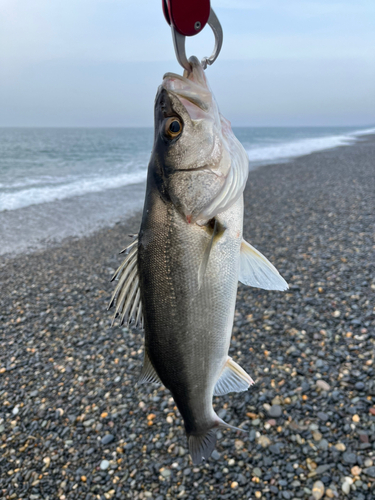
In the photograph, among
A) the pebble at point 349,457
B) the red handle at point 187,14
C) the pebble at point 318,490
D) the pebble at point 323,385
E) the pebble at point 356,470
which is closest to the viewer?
the red handle at point 187,14

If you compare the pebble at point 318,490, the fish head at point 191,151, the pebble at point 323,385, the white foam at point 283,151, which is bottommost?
the pebble at point 318,490

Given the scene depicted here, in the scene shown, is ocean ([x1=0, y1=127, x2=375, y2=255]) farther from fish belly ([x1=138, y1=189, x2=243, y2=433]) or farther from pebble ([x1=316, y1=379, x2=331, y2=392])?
fish belly ([x1=138, y1=189, x2=243, y2=433])

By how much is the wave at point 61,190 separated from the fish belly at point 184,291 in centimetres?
1632

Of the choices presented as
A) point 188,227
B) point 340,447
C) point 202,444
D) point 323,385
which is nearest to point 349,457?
point 340,447

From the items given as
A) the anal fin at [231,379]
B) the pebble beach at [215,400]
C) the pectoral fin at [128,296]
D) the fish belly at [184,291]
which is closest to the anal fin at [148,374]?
the fish belly at [184,291]

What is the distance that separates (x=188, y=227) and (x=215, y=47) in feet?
2.53

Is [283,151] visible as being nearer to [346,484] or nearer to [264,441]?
Answer: [264,441]

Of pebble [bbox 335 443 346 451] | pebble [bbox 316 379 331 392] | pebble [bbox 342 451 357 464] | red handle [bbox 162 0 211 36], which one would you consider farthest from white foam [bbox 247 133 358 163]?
red handle [bbox 162 0 211 36]

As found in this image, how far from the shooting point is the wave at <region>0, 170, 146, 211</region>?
17.2 meters

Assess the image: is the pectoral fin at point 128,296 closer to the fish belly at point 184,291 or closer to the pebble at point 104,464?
the fish belly at point 184,291

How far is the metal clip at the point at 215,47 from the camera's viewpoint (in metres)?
1.34

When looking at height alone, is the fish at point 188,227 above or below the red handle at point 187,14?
below

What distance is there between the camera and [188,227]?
1.61 m

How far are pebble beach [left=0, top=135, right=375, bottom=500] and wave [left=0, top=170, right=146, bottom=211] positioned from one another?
9.77 m
